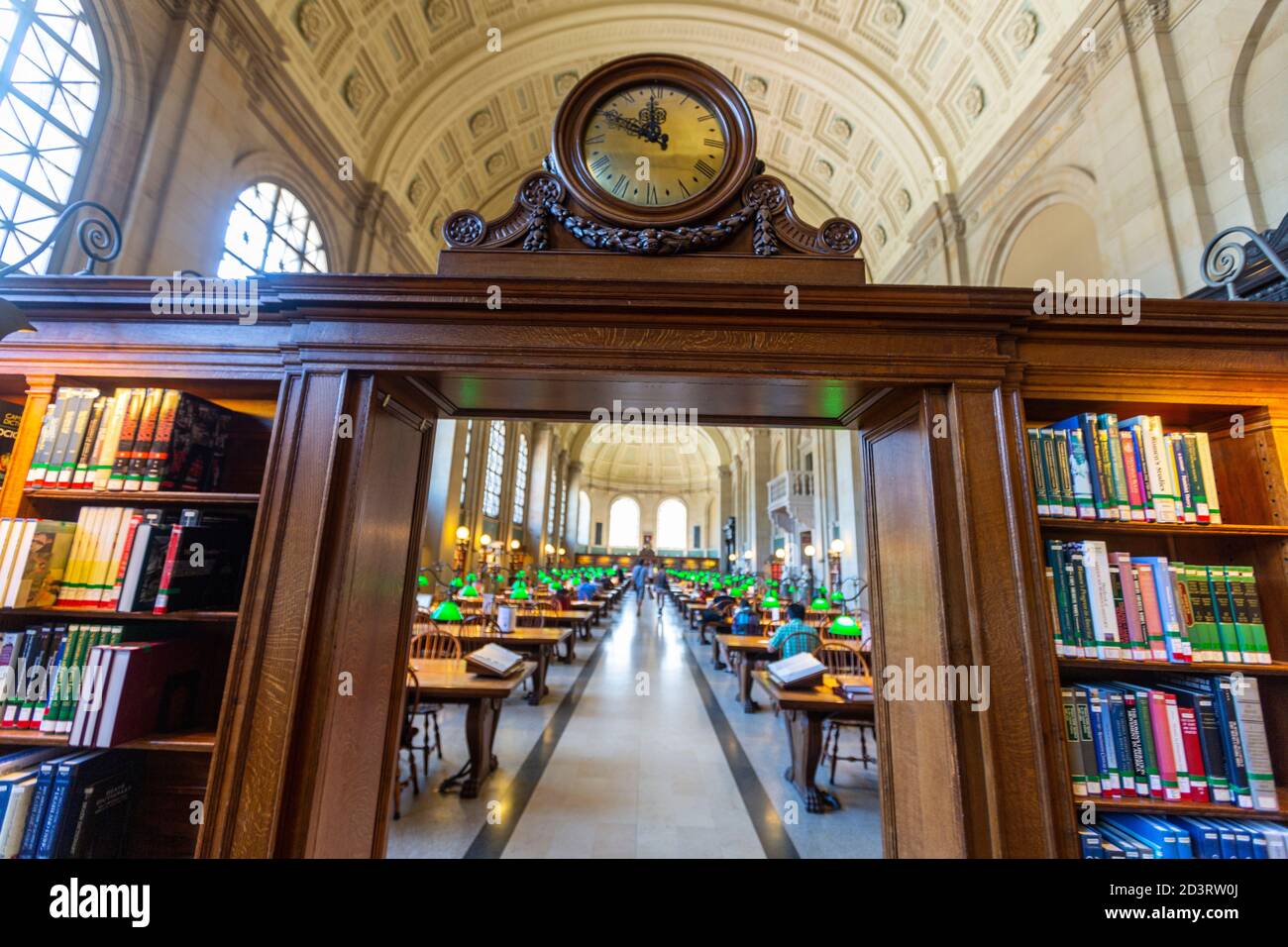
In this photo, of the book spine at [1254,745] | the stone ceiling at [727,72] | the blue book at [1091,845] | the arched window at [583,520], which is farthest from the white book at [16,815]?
the arched window at [583,520]

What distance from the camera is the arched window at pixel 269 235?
680cm

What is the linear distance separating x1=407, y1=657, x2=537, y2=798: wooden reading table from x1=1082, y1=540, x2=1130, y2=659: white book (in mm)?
3400

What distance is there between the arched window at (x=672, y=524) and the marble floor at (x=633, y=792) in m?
34.6

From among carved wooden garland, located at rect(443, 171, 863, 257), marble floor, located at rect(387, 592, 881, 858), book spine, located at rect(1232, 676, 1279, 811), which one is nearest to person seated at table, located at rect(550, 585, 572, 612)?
marble floor, located at rect(387, 592, 881, 858)

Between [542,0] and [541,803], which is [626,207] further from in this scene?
[542,0]

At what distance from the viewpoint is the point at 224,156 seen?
6.36 meters

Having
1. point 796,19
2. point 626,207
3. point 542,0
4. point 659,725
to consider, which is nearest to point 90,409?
point 626,207

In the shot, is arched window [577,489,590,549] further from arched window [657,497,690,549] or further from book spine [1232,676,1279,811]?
book spine [1232,676,1279,811]

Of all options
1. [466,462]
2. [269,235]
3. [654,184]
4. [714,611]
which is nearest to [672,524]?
[466,462]

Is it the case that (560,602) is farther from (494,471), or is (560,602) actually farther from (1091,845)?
(494,471)

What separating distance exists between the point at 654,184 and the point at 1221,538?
2.74 meters

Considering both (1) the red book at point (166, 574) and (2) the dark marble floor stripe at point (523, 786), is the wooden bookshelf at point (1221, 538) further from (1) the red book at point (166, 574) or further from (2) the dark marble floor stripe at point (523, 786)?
(1) the red book at point (166, 574)

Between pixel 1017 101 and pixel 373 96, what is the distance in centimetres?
1108

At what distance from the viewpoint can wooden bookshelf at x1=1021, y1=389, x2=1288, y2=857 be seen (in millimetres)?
1617
